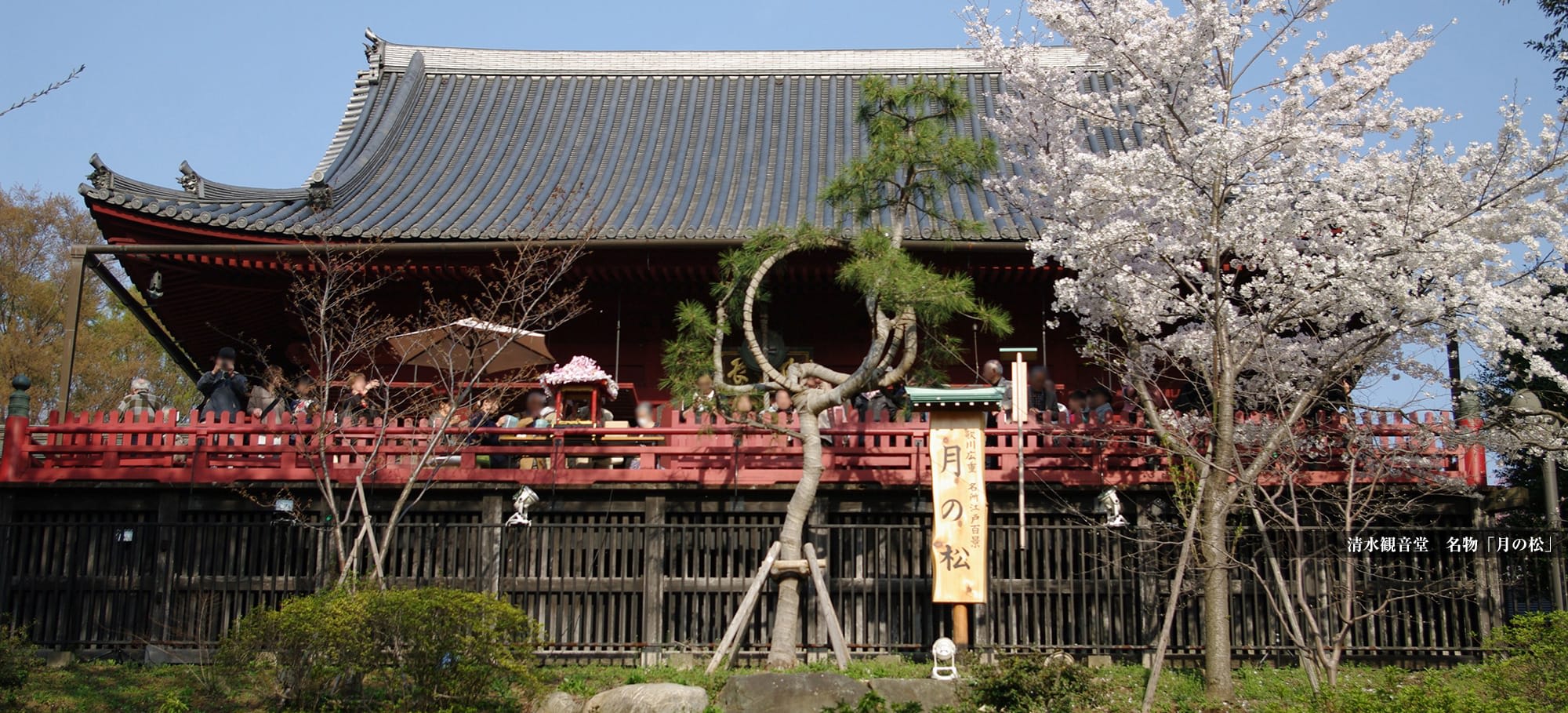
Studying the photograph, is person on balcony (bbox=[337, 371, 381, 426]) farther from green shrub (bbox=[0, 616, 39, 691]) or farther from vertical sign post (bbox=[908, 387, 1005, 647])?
vertical sign post (bbox=[908, 387, 1005, 647])

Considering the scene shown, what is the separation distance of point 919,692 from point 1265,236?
4.73 meters

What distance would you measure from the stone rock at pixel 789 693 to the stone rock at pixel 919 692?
0.19 metres

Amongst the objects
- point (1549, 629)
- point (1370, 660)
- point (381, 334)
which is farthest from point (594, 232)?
point (1549, 629)

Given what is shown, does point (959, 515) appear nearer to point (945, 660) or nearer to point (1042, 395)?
point (945, 660)

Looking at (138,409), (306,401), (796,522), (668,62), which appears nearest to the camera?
(796,522)

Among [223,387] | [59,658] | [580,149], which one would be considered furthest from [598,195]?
[59,658]

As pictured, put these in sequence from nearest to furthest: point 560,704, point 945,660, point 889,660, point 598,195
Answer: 1. point 560,704
2. point 945,660
3. point 889,660
4. point 598,195

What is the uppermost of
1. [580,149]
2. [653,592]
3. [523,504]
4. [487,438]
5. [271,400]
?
[580,149]

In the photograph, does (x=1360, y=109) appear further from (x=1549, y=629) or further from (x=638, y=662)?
(x=638, y=662)

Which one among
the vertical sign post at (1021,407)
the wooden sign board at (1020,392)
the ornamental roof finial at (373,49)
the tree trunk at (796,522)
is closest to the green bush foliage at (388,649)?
the tree trunk at (796,522)

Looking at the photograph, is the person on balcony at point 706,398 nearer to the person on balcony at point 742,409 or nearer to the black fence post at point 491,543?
the person on balcony at point 742,409

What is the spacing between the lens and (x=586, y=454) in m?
12.4

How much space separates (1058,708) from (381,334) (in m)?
7.52

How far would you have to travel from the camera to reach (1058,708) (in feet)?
30.1
